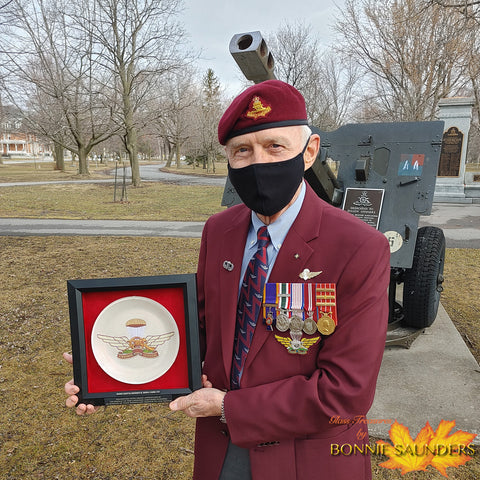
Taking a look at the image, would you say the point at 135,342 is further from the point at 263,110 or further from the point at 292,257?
the point at 263,110

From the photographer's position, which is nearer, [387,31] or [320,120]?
[387,31]

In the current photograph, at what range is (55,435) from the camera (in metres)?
2.98

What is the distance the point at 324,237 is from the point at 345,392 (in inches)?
17.8

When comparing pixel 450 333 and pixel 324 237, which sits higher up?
pixel 324 237

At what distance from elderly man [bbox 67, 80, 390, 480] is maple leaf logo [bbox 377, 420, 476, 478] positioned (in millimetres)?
1459

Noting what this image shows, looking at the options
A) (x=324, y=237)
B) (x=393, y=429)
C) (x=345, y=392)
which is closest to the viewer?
(x=345, y=392)

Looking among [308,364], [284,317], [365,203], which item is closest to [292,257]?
[284,317]

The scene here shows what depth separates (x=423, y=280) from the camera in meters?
4.07

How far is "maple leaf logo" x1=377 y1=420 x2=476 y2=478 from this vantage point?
2590mm

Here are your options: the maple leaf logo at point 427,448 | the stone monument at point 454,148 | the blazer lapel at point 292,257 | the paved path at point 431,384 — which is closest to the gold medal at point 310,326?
the blazer lapel at point 292,257

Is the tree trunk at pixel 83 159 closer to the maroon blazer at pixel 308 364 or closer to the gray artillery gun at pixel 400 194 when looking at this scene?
the gray artillery gun at pixel 400 194

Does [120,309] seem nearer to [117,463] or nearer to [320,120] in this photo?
[117,463]

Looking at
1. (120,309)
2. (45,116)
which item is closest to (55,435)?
(120,309)

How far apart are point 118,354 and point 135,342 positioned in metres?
0.07
